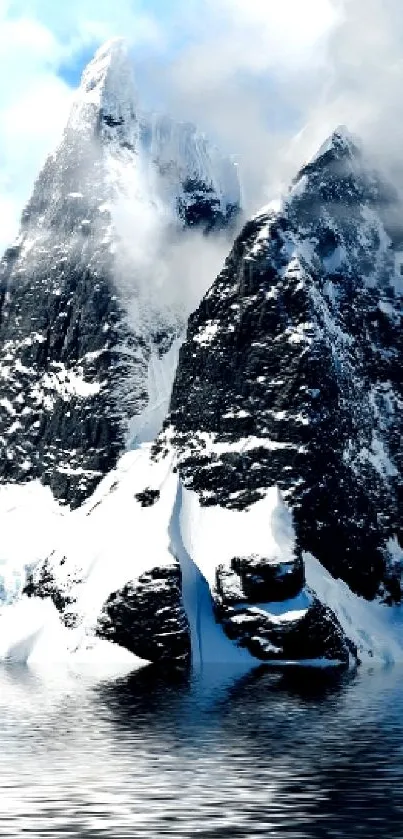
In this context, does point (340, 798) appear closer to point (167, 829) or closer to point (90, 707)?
point (167, 829)

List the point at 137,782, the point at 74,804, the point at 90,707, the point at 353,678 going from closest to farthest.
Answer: the point at 74,804, the point at 137,782, the point at 90,707, the point at 353,678

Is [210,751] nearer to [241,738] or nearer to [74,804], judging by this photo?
[241,738]

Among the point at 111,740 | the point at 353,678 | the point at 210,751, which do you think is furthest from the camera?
the point at 353,678

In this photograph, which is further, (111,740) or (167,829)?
(111,740)

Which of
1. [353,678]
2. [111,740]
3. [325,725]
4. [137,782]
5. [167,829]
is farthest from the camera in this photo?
[353,678]

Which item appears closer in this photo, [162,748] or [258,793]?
[258,793]

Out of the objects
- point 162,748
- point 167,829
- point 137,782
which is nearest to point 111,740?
point 162,748

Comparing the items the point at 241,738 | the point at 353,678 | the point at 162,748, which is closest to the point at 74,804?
the point at 162,748
